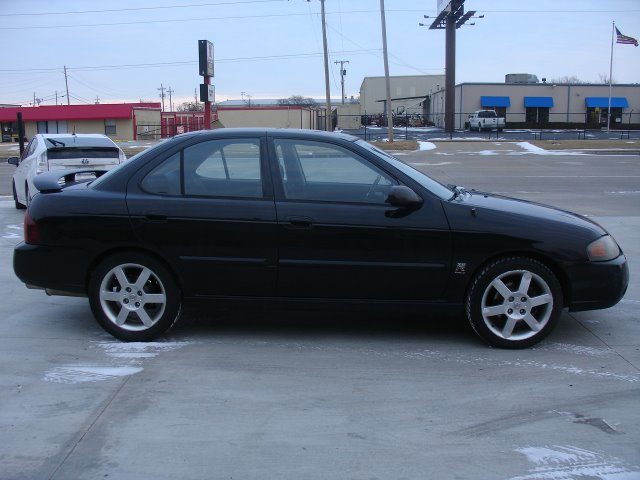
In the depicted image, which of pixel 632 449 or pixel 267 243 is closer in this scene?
pixel 632 449

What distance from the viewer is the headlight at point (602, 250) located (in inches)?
186

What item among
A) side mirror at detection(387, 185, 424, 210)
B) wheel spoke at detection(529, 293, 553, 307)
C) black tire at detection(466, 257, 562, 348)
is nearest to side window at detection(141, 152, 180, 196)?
side mirror at detection(387, 185, 424, 210)

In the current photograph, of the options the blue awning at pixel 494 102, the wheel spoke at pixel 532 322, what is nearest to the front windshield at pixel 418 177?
the wheel spoke at pixel 532 322

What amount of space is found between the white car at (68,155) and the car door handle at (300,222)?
661cm

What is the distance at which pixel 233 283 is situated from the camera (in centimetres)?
486

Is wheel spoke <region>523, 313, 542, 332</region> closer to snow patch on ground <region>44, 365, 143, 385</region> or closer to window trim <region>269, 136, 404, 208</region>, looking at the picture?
window trim <region>269, 136, 404, 208</region>

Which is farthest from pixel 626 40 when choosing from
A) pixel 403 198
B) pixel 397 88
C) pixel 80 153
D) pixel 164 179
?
pixel 397 88

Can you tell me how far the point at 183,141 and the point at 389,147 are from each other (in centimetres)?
3112

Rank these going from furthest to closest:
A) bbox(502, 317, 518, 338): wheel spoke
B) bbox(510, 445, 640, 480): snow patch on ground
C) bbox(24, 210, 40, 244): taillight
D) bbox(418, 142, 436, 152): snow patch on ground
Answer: bbox(418, 142, 436, 152): snow patch on ground
bbox(24, 210, 40, 244): taillight
bbox(502, 317, 518, 338): wheel spoke
bbox(510, 445, 640, 480): snow patch on ground

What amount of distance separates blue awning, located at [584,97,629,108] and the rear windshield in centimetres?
6191

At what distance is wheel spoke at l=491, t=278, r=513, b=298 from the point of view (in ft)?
15.4

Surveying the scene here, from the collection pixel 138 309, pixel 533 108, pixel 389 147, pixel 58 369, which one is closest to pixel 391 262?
pixel 138 309

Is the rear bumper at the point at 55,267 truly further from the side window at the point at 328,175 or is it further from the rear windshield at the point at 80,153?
the rear windshield at the point at 80,153

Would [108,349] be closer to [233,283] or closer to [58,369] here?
[58,369]
